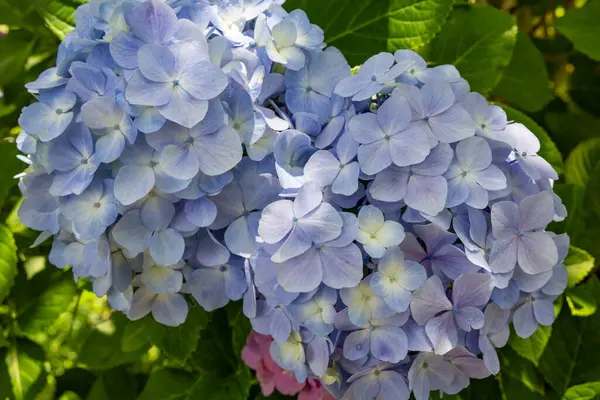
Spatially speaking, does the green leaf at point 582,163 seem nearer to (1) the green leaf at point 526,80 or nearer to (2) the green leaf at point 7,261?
(1) the green leaf at point 526,80

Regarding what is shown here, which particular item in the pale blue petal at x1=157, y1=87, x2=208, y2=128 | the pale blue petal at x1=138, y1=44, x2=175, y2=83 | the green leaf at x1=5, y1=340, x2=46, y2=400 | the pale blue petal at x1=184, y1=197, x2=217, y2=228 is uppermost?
the pale blue petal at x1=138, y1=44, x2=175, y2=83

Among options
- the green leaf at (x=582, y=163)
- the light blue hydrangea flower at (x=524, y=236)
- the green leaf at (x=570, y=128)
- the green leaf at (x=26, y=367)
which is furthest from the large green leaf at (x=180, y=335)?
the green leaf at (x=570, y=128)

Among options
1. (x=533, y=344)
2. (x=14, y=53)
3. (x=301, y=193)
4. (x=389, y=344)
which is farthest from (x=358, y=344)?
(x=14, y=53)

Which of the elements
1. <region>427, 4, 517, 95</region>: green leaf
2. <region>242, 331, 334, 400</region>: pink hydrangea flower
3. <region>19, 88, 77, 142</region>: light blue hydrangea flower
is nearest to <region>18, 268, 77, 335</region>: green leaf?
<region>242, 331, 334, 400</region>: pink hydrangea flower

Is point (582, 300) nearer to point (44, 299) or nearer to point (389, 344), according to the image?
point (389, 344)

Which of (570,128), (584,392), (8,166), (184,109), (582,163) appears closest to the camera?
(184,109)

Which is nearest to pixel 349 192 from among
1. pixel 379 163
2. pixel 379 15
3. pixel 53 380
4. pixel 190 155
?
pixel 379 163

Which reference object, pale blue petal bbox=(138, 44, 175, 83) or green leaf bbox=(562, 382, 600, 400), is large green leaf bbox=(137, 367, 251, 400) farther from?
pale blue petal bbox=(138, 44, 175, 83)
